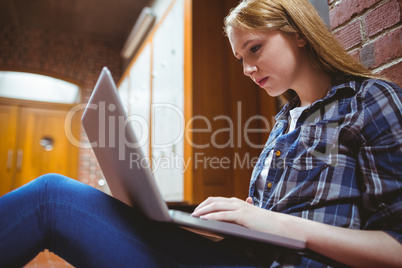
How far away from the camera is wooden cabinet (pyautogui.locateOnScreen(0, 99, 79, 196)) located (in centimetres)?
480

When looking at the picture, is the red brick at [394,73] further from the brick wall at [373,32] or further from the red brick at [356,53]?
the red brick at [356,53]

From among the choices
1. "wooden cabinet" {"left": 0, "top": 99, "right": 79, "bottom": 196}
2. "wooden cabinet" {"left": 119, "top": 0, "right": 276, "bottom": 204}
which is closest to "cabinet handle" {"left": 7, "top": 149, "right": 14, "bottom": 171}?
"wooden cabinet" {"left": 0, "top": 99, "right": 79, "bottom": 196}

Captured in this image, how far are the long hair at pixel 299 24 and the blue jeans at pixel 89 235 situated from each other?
597 mm

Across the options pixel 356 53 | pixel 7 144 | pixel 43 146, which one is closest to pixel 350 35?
pixel 356 53

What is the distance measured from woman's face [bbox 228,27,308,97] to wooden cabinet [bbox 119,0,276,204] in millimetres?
1550

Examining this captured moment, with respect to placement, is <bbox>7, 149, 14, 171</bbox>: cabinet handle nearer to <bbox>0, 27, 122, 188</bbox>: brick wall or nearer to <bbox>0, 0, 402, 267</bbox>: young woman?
<bbox>0, 27, 122, 188</bbox>: brick wall

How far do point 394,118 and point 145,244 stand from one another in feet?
1.86

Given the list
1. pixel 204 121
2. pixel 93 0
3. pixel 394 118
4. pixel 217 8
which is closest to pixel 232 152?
pixel 204 121

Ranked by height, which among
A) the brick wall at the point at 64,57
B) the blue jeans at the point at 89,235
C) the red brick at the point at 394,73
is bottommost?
the blue jeans at the point at 89,235

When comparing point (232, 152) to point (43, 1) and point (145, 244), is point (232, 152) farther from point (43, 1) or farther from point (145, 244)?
point (43, 1)

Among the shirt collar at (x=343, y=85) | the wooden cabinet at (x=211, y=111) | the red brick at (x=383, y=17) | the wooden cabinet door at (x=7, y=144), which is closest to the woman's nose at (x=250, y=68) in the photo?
the shirt collar at (x=343, y=85)

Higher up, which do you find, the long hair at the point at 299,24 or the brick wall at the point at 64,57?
the brick wall at the point at 64,57

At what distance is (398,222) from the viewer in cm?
64

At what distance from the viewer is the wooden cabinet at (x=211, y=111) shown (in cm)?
257
